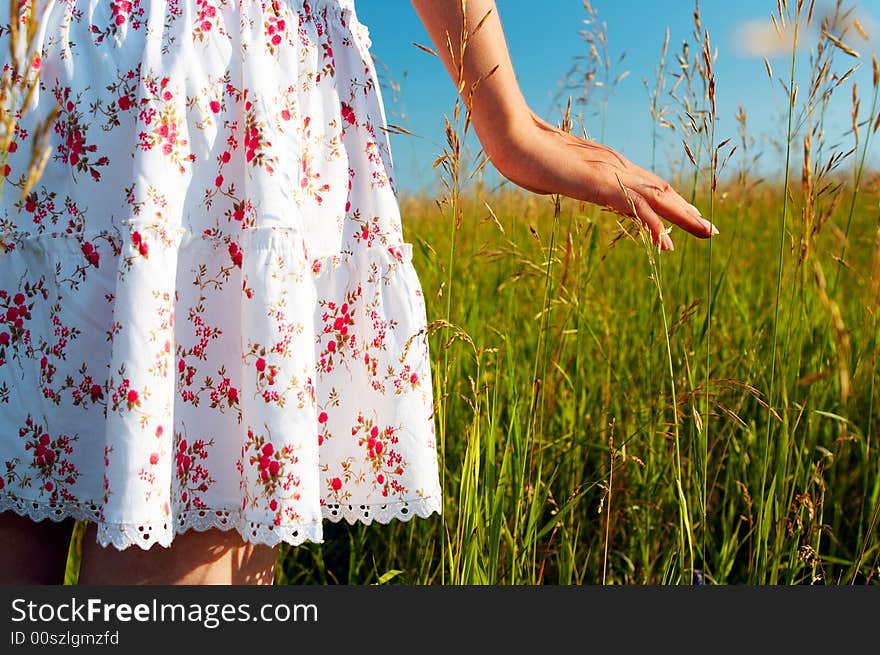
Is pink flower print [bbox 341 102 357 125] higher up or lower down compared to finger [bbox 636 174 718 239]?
higher up

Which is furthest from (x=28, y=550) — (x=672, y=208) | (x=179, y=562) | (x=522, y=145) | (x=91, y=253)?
(x=672, y=208)

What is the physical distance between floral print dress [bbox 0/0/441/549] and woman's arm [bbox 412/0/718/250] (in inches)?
8.5

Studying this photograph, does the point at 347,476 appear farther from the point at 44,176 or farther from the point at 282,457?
the point at 44,176

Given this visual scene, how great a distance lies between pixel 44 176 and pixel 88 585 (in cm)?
48

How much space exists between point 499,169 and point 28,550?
78 centimetres

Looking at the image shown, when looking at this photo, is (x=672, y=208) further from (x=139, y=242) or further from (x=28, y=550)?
(x=28, y=550)

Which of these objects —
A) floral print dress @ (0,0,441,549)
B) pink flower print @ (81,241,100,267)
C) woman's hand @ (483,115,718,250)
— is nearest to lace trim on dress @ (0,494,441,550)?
floral print dress @ (0,0,441,549)

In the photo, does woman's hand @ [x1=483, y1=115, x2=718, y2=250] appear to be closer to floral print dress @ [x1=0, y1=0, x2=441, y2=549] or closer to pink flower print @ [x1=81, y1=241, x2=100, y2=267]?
floral print dress @ [x1=0, y1=0, x2=441, y2=549]

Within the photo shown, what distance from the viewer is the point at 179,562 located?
95cm

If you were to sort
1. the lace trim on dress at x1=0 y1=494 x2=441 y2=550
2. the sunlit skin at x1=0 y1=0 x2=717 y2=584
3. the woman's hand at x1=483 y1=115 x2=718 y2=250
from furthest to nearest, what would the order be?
1. the woman's hand at x1=483 y1=115 x2=718 y2=250
2. the sunlit skin at x1=0 y1=0 x2=717 y2=584
3. the lace trim on dress at x1=0 y1=494 x2=441 y2=550

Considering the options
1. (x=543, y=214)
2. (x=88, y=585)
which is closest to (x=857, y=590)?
(x=88, y=585)

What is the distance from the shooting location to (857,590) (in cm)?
104

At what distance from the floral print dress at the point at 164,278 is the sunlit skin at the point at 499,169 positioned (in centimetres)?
6

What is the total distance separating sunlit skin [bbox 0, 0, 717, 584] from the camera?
0.98m
